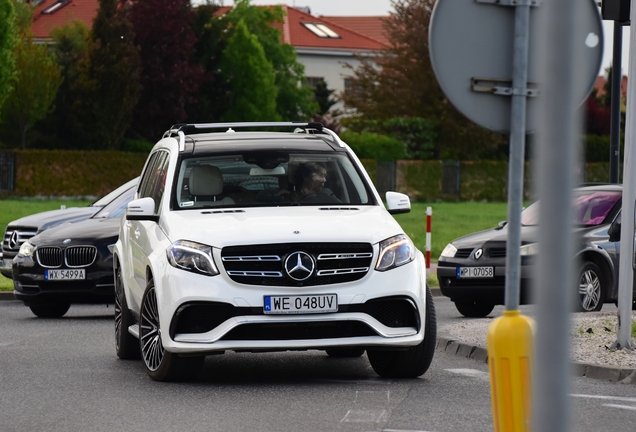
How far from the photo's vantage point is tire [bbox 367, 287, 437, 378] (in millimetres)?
9266

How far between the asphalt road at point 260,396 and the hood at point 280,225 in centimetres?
101

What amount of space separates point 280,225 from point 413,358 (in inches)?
52.3

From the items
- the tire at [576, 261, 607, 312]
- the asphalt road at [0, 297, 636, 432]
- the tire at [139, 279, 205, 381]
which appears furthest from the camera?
the tire at [576, 261, 607, 312]

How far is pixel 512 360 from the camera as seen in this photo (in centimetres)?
502

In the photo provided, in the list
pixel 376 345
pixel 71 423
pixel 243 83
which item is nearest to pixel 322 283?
pixel 376 345

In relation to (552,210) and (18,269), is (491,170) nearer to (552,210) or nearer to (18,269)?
(18,269)

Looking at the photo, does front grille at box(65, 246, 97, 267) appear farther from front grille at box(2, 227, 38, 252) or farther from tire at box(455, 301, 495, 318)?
tire at box(455, 301, 495, 318)

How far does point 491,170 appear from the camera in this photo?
62906mm

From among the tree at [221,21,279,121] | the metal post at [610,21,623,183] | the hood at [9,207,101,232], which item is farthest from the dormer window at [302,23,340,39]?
the hood at [9,207,101,232]

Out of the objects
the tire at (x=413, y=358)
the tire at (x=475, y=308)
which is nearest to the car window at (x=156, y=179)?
the tire at (x=413, y=358)

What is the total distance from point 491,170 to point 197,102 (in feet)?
49.5

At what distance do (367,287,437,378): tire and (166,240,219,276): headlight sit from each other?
4.96 ft

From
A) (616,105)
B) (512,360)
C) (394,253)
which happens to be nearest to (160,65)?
(616,105)

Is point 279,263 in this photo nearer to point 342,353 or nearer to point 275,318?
point 275,318
